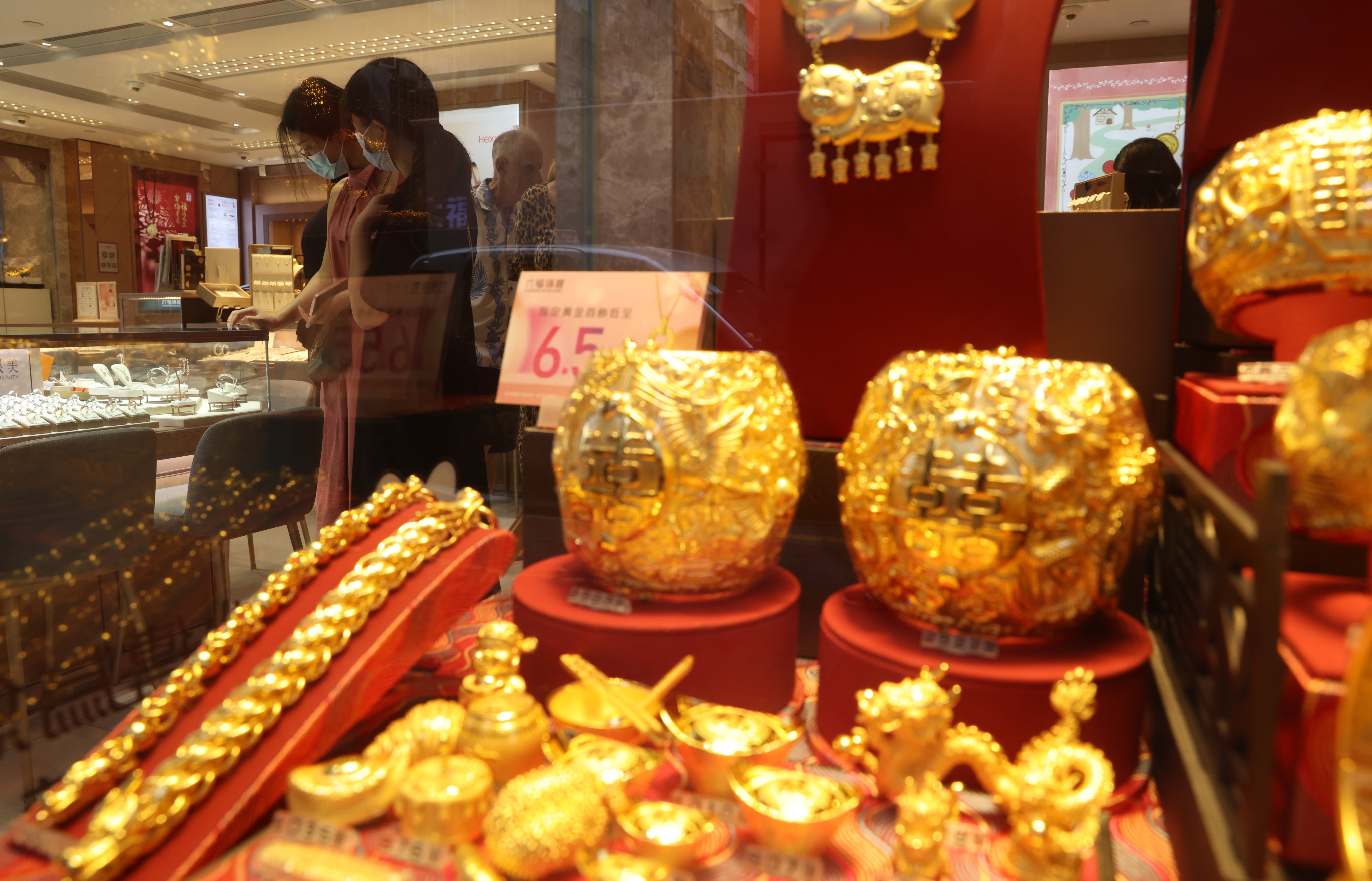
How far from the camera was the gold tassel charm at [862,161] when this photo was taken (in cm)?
114

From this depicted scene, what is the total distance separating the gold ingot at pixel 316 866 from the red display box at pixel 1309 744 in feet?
2.07

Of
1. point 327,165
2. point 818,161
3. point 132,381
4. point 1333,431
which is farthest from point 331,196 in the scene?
point 1333,431

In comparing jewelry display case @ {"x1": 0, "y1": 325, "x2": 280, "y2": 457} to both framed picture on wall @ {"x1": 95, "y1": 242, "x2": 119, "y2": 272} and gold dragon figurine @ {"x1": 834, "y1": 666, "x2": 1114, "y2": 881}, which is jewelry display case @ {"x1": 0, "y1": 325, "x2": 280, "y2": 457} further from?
gold dragon figurine @ {"x1": 834, "y1": 666, "x2": 1114, "y2": 881}

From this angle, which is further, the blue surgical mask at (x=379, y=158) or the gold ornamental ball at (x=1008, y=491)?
the blue surgical mask at (x=379, y=158)

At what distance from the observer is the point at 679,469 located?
2.82 ft

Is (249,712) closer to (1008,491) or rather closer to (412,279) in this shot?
(1008,491)

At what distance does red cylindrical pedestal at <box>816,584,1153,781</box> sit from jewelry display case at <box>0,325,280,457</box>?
134 cm

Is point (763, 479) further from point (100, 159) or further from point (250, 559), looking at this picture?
point (100, 159)

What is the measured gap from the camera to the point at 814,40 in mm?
1152

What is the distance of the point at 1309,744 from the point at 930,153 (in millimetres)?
834

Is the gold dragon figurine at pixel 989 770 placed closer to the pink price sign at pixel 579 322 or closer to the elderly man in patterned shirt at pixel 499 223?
the pink price sign at pixel 579 322

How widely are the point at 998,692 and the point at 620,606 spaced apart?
0.40 metres

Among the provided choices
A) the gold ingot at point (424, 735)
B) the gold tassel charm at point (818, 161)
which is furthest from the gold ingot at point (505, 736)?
the gold tassel charm at point (818, 161)

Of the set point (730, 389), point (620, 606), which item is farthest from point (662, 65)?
point (620, 606)
